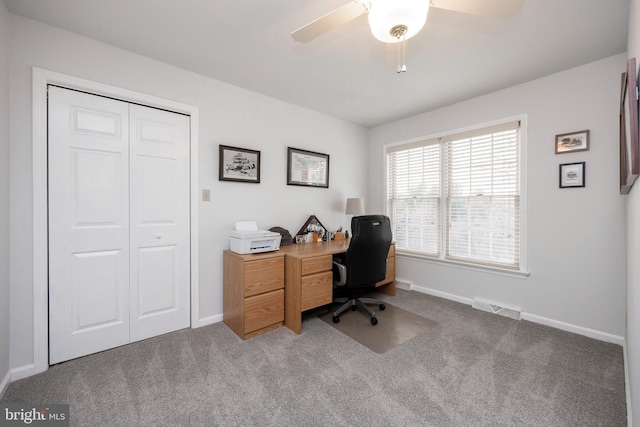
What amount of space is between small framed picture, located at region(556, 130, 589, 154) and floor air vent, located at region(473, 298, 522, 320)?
158cm

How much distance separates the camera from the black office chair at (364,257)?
97.0 inches

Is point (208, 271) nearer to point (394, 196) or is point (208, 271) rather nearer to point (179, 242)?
point (179, 242)

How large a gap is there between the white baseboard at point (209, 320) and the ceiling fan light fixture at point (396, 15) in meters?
2.63

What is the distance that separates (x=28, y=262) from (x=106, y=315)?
2.05 feet

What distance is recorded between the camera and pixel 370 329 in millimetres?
2459

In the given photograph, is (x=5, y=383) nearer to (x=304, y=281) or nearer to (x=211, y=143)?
(x=304, y=281)

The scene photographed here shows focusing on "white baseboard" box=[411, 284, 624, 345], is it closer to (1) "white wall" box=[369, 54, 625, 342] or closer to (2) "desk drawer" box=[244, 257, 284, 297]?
(1) "white wall" box=[369, 54, 625, 342]

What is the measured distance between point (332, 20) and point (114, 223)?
212 centimetres

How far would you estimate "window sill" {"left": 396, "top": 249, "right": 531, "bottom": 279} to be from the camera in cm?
270

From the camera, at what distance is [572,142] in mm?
2361

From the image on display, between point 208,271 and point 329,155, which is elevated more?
point 329,155

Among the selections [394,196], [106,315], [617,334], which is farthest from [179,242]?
[617,334]

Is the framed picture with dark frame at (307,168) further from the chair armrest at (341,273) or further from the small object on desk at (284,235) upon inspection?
the chair armrest at (341,273)

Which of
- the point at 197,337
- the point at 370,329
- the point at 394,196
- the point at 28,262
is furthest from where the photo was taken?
the point at 394,196
